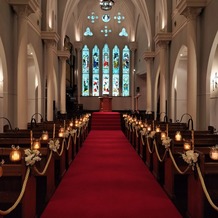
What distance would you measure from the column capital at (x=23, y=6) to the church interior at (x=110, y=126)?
44 millimetres

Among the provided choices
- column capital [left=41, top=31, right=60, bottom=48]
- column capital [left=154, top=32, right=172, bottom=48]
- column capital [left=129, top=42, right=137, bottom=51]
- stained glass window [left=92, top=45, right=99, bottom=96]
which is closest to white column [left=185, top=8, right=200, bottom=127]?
column capital [left=154, top=32, right=172, bottom=48]

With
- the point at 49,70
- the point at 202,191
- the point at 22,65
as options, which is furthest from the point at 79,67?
the point at 202,191

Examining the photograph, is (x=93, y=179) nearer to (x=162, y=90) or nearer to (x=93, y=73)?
(x=162, y=90)

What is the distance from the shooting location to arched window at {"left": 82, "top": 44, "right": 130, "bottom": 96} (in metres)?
36.2

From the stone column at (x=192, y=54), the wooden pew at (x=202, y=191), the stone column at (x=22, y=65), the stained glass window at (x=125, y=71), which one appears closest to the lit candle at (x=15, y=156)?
the wooden pew at (x=202, y=191)

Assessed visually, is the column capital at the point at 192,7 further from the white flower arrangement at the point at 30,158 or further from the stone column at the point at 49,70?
the white flower arrangement at the point at 30,158

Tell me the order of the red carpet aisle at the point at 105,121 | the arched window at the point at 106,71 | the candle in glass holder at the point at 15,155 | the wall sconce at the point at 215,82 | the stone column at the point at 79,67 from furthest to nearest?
1. the arched window at the point at 106,71
2. the stone column at the point at 79,67
3. the red carpet aisle at the point at 105,121
4. the wall sconce at the point at 215,82
5. the candle in glass holder at the point at 15,155

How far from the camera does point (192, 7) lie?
13.8m

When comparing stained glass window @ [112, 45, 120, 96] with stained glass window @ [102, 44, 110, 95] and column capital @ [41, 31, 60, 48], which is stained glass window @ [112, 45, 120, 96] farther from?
column capital @ [41, 31, 60, 48]

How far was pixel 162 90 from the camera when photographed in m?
21.2

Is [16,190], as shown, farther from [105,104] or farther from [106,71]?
[106,71]

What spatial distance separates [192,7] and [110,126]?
13.9 m

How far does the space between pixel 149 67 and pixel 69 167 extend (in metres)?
17.0

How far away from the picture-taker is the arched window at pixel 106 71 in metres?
36.2
